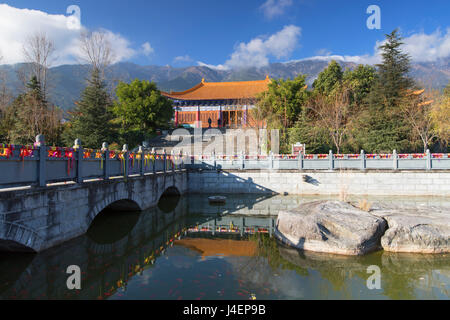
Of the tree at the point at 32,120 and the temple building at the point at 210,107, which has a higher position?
the temple building at the point at 210,107

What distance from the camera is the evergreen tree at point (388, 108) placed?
21.1 m

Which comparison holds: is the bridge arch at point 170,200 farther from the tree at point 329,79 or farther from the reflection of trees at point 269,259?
the tree at point 329,79

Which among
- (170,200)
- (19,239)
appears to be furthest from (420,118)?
(19,239)

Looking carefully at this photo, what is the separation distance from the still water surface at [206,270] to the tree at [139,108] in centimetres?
2064

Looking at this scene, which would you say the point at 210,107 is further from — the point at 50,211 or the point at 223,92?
the point at 50,211

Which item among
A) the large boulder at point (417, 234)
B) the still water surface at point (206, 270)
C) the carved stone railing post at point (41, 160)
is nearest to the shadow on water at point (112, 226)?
the still water surface at point (206, 270)

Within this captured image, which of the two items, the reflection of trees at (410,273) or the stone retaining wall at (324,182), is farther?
the stone retaining wall at (324,182)

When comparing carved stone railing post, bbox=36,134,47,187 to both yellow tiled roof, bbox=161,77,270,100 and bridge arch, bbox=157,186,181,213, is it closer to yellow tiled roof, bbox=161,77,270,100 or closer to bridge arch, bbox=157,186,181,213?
bridge arch, bbox=157,186,181,213

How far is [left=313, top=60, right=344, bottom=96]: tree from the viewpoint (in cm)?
2958

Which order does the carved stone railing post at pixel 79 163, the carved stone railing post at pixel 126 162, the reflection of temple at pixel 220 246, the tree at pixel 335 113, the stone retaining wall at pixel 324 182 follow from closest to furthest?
the carved stone railing post at pixel 79 163 → the reflection of temple at pixel 220 246 → the carved stone railing post at pixel 126 162 → the stone retaining wall at pixel 324 182 → the tree at pixel 335 113

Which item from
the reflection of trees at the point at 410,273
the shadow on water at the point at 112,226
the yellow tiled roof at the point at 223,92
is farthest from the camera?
the yellow tiled roof at the point at 223,92

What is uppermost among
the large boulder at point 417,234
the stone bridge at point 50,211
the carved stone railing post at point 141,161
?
the carved stone railing post at point 141,161

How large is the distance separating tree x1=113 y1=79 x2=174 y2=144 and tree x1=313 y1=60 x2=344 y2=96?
17402 millimetres

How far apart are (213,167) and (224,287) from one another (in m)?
12.8
